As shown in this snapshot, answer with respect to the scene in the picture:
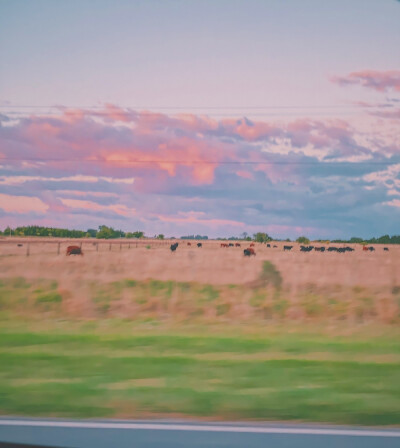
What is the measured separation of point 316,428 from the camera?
5.52 m

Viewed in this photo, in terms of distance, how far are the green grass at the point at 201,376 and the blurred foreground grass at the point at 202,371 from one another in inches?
0.6

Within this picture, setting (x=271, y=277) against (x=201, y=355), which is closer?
(x=201, y=355)

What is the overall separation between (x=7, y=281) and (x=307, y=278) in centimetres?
1288

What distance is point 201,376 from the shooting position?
7.93 metres

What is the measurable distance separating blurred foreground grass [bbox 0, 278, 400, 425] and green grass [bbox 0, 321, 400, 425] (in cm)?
1

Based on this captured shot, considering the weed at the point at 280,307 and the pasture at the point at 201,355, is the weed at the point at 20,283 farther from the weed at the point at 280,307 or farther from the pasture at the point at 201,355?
the weed at the point at 280,307

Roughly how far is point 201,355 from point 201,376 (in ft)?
4.67

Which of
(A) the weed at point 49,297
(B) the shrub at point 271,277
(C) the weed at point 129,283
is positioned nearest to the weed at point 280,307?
(B) the shrub at point 271,277

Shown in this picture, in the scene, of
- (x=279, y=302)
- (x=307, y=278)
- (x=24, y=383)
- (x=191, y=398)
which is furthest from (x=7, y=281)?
(x=191, y=398)

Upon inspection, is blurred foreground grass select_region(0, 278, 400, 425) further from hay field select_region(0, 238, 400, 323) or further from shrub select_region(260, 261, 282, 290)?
shrub select_region(260, 261, 282, 290)

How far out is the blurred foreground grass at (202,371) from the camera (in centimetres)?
642

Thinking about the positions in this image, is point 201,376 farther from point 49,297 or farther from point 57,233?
point 57,233

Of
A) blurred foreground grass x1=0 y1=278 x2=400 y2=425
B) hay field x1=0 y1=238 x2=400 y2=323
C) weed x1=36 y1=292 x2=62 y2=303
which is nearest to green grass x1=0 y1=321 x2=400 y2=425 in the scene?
blurred foreground grass x1=0 y1=278 x2=400 y2=425

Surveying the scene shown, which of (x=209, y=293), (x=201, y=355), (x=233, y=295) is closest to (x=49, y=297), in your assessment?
(x=209, y=293)
